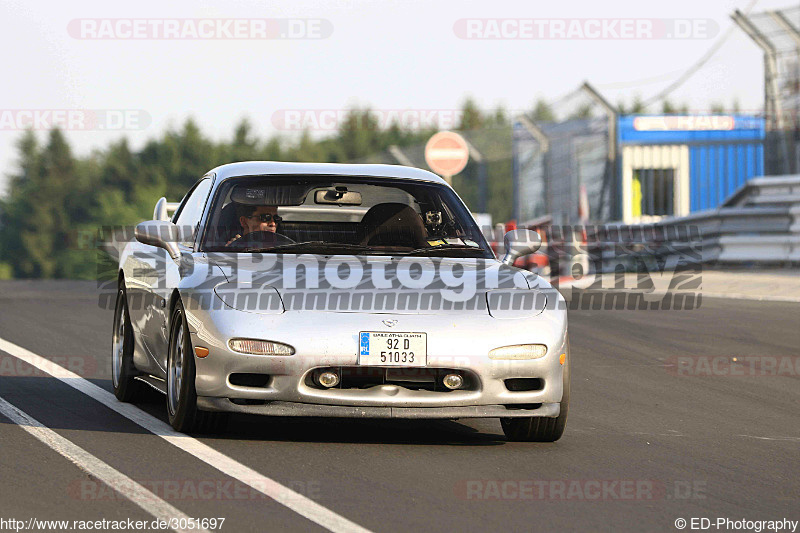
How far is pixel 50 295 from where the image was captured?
19594mm

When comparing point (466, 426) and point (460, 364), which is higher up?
point (460, 364)

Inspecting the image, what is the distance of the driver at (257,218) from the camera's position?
8203 mm

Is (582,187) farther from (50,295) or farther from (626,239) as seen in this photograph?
(50,295)

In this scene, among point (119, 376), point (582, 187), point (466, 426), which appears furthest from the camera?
point (582, 187)

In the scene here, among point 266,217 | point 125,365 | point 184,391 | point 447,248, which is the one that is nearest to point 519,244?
point 447,248

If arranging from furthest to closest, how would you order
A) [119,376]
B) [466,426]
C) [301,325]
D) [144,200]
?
[144,200], [119,376], [466,426], [301,325]

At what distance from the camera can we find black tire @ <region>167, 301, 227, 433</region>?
7117mm

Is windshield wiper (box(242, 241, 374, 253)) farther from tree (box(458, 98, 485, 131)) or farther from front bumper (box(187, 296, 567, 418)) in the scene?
tree (box(458, 98, 485, 131))

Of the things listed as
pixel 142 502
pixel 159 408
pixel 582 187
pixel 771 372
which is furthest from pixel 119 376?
pixel 582 187

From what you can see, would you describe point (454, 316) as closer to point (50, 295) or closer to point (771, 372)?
point (771, 372)

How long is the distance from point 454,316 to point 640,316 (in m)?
9.56

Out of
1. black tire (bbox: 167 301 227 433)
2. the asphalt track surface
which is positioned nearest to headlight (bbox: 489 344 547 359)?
the asphalt track surface

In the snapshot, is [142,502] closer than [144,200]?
Yes

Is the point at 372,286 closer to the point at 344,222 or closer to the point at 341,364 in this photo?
the point at 341,364
